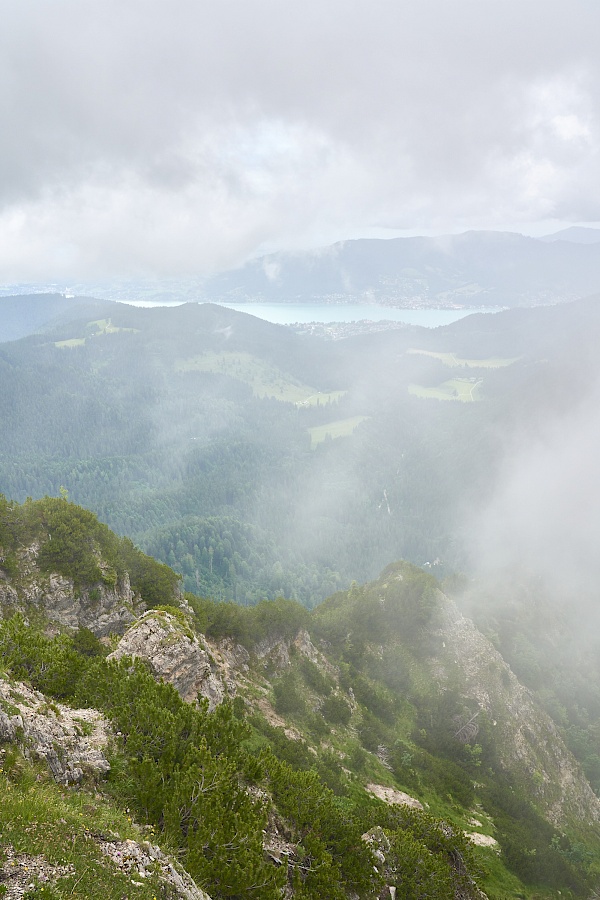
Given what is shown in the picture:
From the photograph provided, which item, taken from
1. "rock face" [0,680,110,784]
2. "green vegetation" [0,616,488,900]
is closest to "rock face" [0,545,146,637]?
"green vegetation" [0,616,488,900]

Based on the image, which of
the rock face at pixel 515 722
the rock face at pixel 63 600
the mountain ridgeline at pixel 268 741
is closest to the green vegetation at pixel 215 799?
the mountain ridgeline at pixel 268 741

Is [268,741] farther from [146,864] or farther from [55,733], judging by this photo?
[146,864]

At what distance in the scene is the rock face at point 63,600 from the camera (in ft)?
138

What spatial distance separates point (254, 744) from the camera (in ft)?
127

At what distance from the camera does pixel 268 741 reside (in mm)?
40531

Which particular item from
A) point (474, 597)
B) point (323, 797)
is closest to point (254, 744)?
point (323, 797)

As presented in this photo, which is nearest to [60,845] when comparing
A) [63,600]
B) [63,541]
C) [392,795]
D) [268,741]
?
[268,741]

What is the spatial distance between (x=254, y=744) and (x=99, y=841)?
29348 mm

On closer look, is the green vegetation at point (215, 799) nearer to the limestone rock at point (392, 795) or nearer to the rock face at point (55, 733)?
the rock face at point (55, 733)

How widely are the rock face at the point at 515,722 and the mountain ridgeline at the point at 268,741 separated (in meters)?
0.31

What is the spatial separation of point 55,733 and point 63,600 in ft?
92.6

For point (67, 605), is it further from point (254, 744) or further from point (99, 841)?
point (99, 841)

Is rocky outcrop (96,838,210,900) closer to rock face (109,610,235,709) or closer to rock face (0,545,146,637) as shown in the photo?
rock face (109,610,235,709)

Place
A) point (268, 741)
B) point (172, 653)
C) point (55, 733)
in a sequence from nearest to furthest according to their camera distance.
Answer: point (55, 733) → point (172, 653) → point (268, 741)
